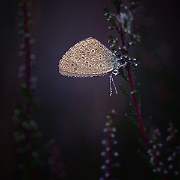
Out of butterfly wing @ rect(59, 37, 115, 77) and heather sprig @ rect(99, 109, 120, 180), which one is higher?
butterfly wing @ rect(59, 37, 115, 77)

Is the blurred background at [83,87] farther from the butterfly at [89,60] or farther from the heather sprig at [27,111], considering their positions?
the butterfly at [89,60]

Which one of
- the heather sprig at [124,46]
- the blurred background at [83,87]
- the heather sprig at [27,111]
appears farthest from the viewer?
the blurred background at [83,87]

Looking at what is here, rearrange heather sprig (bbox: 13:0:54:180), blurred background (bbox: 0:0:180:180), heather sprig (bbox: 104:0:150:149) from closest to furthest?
heather sprig (bbox: 104:0:150:149)
heather sprig (bbox: 13:0:54:180)
blurred background (bbox: 0:0:180:180)

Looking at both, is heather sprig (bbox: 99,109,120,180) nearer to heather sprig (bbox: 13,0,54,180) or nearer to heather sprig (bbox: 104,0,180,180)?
heather sprig (bbox: 104,0,180,180)

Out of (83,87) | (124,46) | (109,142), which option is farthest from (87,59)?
(83,87)

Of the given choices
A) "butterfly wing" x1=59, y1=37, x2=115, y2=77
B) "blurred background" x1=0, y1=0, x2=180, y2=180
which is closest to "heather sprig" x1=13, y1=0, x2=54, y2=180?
"butterfly wing" x1=59, y1=37, x2=115, y2=77

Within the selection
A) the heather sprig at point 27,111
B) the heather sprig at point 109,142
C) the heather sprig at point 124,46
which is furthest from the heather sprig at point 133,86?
the heather sprig at point 27,111

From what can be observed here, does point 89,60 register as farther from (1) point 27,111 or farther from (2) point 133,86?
(1) point 27,111
